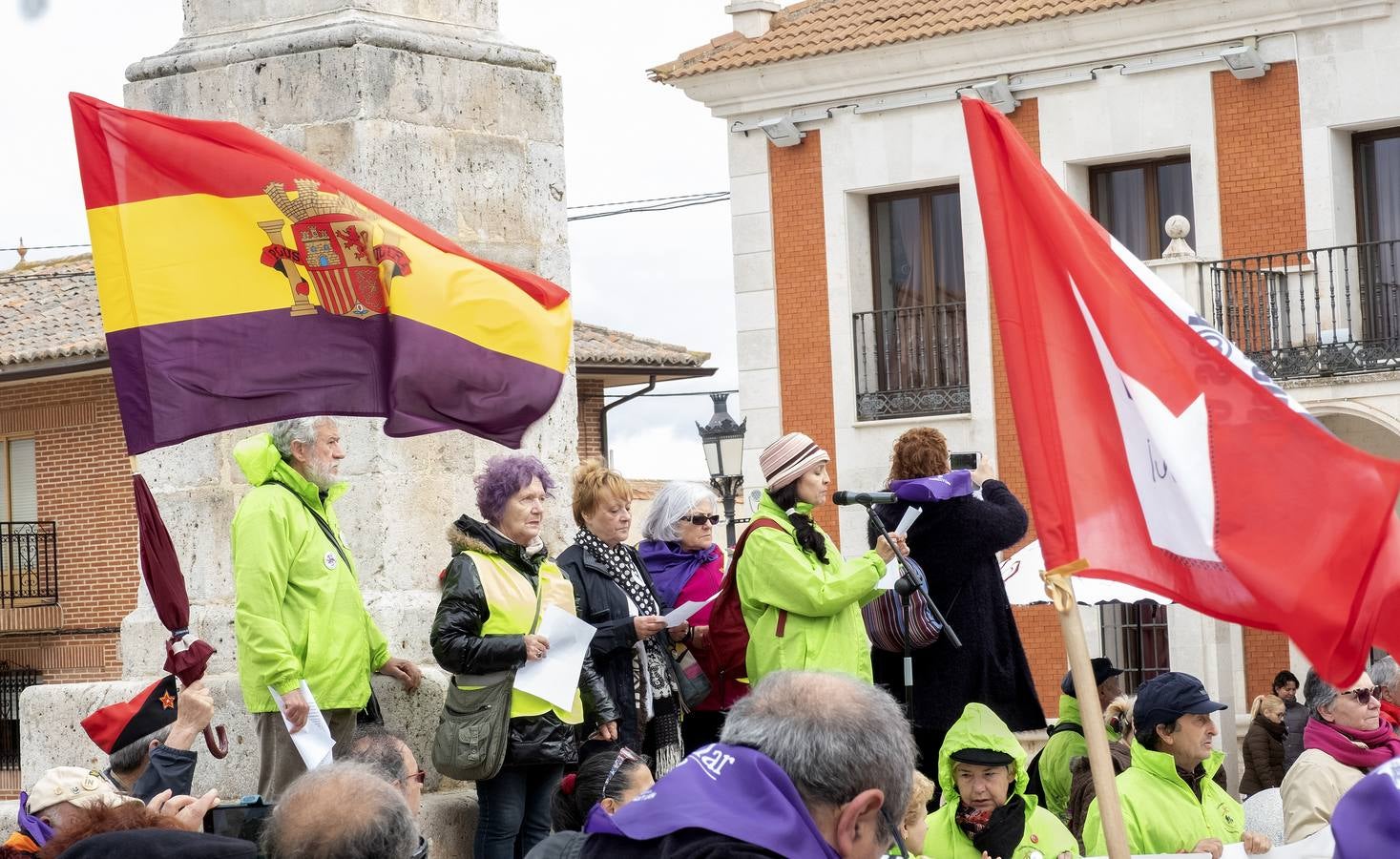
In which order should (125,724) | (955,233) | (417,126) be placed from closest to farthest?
(125,724) → (417,126) → (955,233)

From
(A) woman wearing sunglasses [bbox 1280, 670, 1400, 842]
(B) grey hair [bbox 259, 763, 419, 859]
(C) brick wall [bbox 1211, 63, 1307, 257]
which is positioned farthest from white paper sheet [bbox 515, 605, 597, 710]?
(C) brick wall [bbox 1211, 63, 1307, 257]

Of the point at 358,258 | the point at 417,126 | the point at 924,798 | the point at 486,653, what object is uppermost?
the point at 417,126

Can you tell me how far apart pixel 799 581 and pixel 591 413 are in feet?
81.9

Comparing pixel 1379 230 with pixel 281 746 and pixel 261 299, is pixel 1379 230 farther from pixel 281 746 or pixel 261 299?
pixel 281 746

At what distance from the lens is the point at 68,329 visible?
30141mm

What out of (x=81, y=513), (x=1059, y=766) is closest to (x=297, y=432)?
(x=1059, y=766)

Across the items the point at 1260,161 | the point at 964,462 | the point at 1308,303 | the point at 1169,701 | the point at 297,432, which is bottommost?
the point at 1169,701

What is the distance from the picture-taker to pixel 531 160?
802cm

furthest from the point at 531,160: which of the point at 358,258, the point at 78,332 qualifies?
the point at 78,332

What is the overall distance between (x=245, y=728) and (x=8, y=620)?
2536cm

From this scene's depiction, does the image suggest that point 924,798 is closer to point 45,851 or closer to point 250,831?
point 250,831

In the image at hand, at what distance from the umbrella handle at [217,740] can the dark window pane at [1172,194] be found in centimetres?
1819

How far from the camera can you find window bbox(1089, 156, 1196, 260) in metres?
24.2

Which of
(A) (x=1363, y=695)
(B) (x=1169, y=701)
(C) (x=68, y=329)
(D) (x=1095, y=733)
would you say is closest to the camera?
(D) (x=1095, y=733)
